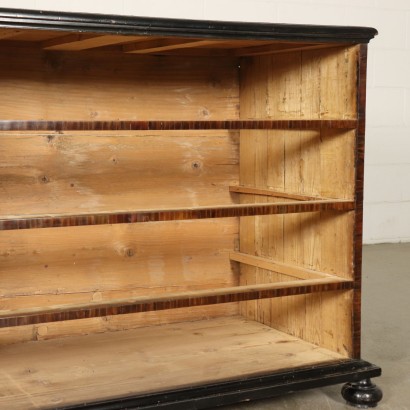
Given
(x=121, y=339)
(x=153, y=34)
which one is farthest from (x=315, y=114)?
(x=121, y=339)

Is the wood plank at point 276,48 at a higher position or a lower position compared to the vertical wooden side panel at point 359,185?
higher

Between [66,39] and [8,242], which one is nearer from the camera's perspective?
[66,39]

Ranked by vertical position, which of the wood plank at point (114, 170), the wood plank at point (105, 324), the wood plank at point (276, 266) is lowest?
the wood plank at point (105, 324)

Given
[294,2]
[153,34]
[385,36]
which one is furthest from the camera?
[385,36]

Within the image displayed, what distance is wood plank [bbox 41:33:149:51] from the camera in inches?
84.5

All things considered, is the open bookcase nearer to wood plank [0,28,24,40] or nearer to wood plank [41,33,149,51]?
wood plank [41,33,149,51]

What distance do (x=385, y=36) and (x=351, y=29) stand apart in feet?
9.51

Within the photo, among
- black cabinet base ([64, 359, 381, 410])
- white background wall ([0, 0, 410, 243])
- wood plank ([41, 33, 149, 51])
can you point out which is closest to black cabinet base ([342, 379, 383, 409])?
black cabinet base ([64, 359, 381, 410])

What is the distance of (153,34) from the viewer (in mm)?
2084

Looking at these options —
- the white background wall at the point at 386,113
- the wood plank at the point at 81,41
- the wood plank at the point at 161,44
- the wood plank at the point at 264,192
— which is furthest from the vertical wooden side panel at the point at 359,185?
the white background wall at the point at 386,113

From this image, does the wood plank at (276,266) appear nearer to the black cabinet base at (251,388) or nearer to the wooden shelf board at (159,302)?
the wooden shelf board at (159,302)

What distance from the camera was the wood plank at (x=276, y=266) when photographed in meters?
2.62

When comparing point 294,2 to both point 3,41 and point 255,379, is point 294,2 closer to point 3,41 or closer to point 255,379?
point 3,41

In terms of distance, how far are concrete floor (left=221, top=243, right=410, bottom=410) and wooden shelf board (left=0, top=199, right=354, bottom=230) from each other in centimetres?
60
